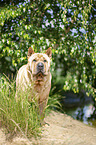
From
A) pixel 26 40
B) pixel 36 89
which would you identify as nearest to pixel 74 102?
pixel 26 40

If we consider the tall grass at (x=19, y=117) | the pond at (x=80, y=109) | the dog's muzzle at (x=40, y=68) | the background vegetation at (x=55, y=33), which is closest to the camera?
the tall grass at (x=19, y=117)

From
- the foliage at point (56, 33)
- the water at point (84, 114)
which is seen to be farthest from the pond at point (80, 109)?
the foliage at point (56, 33)

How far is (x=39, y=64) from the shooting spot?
390 centimetres

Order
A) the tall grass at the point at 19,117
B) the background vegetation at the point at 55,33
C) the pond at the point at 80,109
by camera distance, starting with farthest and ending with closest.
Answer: the pond at the point at 80,109, the background vegetation at the point at 55,33, the tall grass at the point at 19,117

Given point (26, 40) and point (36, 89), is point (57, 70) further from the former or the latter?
point (36, 89)

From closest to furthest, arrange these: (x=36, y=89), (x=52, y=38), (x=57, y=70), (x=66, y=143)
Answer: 1. (x=66, y=143)
2. (x=36, y=89)
3. (x=52, y=38)
4. (x=57, y=70)

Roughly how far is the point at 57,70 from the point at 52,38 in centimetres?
118

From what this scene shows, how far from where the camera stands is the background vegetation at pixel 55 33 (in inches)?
223

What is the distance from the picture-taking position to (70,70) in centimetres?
646

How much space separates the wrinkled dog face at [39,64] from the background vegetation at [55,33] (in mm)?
1472

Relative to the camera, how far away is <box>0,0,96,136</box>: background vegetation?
5652 millimetres

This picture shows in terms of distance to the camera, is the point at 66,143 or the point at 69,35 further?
the point at 69,35

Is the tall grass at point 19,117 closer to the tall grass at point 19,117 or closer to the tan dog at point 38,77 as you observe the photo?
the tall grass at point 19,117

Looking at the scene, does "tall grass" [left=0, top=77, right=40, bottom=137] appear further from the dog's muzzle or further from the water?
the water
